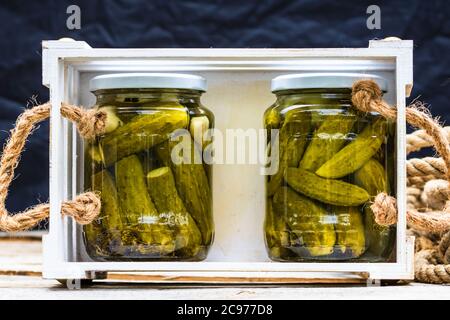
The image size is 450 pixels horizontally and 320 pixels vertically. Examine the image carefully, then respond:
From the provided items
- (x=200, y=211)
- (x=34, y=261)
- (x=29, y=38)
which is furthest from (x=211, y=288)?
(x=29, y=38)

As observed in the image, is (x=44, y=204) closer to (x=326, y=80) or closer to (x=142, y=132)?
(x=142, y=132)

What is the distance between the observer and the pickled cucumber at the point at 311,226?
1.05m

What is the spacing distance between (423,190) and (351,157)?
0.36 metres

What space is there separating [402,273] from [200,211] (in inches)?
9.3

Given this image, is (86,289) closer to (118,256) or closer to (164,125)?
(118,256)

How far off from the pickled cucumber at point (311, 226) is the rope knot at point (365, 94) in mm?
123

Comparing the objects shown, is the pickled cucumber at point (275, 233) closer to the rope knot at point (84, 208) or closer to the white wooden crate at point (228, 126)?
the white wooden crate at point (228, 126)

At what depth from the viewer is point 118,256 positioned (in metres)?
1.07

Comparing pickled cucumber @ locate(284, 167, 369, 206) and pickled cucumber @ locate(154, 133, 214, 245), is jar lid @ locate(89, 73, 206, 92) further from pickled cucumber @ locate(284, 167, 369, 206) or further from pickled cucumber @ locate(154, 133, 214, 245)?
pickled cucumber @ locate(284, 167, 369, 206)

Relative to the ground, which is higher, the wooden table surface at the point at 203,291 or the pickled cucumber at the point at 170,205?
the pickled cucumber at the point at 170,205

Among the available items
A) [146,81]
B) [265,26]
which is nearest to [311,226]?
[146,81]

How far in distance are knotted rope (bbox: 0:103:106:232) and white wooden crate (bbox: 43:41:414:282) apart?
2cm

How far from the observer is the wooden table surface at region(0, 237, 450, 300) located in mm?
979

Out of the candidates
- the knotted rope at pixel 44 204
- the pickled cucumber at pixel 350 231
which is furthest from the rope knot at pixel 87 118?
the pickled cucumber at pixel 350 231
